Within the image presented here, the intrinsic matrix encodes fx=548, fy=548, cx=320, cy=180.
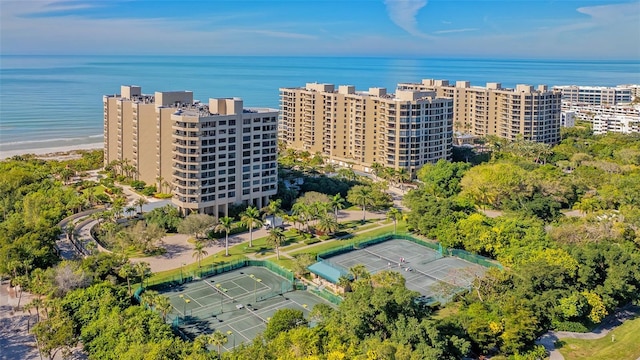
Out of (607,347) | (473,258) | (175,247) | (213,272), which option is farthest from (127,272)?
(607,347)

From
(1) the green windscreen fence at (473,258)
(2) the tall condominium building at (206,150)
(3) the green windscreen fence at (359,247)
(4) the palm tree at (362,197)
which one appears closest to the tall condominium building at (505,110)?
(4) the palm tree at (362,197)

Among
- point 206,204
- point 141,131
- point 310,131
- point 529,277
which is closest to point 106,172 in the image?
point 141,131

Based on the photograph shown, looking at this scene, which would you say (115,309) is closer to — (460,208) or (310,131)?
(460,208)

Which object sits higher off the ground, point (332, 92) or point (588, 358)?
point (332, 92)

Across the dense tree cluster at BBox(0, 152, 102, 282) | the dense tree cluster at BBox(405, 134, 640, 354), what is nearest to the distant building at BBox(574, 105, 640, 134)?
the dense tree cluster at BBox(405, 134, 640, 354)

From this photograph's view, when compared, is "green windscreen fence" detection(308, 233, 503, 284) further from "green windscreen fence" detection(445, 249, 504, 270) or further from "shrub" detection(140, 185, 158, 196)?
"shrub" detection(140, 185, 158, 196)
